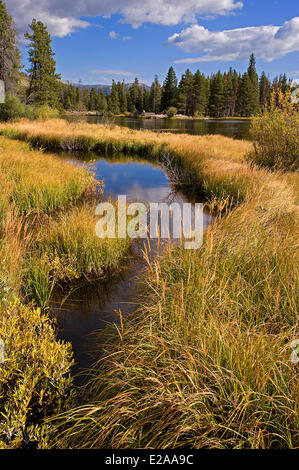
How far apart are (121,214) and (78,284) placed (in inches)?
97.5

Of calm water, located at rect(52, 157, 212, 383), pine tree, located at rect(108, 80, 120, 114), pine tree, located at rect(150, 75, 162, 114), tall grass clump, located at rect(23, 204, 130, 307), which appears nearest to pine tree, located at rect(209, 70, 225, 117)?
pine tree, located at rect(150, 75, 162, 114)

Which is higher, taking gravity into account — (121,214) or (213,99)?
(213,99)

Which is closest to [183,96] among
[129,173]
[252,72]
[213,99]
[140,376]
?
[213,99]

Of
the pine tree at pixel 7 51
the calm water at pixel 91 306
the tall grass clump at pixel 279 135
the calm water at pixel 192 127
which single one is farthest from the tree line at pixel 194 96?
the calm water at pixel 91 306

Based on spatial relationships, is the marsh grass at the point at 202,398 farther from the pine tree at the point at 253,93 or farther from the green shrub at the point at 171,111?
the pine tree at the point at 253,93

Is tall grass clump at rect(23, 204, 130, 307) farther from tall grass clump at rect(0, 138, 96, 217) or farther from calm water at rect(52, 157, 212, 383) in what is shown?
tall grass clump at rect(0, 138, 96, 217)

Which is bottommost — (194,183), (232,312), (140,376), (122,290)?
(122,290)

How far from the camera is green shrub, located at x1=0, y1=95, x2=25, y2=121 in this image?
103ft

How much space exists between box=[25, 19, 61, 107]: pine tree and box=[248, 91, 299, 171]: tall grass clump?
131ft

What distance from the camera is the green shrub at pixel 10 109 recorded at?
31297mm

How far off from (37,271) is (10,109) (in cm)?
3271

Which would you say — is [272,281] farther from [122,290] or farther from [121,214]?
[121,214]

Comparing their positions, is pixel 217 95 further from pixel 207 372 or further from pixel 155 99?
pixel 207 372

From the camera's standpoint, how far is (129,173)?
16141 millimetres
